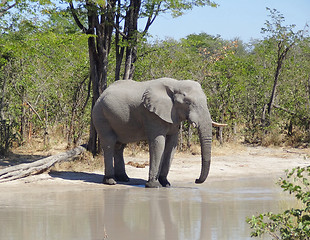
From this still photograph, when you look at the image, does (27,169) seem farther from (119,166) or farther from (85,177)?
(119,166)

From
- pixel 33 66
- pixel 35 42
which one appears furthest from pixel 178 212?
pixel 33 66

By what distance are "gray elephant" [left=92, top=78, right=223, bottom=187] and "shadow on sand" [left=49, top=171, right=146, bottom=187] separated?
0.30 m

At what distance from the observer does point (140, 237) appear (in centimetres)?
809

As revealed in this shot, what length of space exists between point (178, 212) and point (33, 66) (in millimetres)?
11745

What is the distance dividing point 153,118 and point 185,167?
3.83m

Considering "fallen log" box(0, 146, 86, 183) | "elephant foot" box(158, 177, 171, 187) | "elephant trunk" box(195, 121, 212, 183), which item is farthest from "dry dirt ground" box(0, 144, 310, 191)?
"elephant trunk" box(195, 121, 212, 183)

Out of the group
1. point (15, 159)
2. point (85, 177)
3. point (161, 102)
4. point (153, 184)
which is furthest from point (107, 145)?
point (15, 159)

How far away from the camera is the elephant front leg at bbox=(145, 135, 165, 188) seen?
42.3ft

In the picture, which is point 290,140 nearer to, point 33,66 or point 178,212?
point 33,66

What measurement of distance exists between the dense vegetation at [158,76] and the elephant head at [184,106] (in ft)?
13.4

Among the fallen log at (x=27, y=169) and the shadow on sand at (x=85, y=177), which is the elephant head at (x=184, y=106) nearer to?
the shadow on sand at (x=85, y=177)

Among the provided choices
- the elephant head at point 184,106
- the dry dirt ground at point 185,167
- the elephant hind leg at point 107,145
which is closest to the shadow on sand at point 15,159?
the dry dirt ground at point 185,167

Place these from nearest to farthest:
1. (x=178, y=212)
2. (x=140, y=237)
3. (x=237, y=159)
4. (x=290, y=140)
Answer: (x=140, y=237), (x=178, y=212), (x=237, y=159), (x=290, y=140)

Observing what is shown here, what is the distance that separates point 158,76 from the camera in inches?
777
